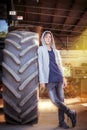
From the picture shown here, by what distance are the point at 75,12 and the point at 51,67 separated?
11.3 meters

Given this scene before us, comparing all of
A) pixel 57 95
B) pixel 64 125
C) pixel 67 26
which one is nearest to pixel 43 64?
pixel 57 95

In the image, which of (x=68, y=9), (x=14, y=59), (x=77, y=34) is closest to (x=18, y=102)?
(x=14, y=59)

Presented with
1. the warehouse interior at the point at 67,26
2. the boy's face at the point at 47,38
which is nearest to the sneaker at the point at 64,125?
the boy's face at the point at 47,38

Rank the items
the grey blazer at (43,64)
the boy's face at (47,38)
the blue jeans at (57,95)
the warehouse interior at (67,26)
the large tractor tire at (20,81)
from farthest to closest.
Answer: the warehouse interior at (67,26)
the boy's face at (47,38)
the blue jeans at (57,95)
the grey blazer at (43,64)
the large tractor tire at (20,81)

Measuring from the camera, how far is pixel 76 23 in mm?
21250

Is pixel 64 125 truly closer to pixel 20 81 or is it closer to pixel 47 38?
pixel 20 81

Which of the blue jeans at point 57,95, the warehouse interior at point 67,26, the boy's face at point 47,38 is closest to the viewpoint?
the blue jeans at point 57,95

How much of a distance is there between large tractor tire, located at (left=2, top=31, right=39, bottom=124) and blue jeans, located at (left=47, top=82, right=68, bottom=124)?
35cm

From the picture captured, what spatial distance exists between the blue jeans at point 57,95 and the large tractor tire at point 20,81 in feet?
1.16

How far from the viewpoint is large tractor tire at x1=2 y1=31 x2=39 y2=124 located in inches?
283

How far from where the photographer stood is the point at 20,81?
23.5 feet

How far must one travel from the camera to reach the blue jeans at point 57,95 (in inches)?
294

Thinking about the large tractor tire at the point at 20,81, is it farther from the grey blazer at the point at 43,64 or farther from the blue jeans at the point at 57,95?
the blue jeans at the point at 57,95

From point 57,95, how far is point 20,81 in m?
0.89
